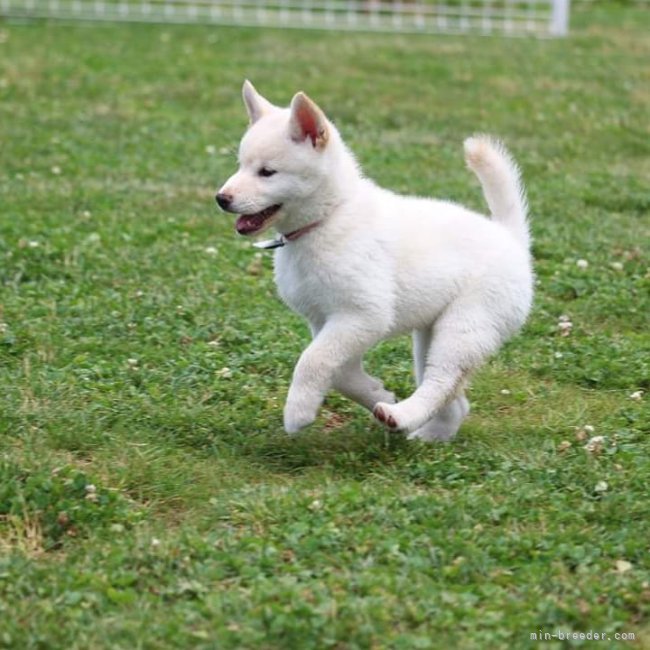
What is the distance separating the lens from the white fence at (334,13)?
1554 centimetres

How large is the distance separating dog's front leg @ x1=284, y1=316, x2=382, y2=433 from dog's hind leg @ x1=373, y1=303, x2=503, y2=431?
0.72 ft

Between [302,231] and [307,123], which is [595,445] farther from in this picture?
[307,123]

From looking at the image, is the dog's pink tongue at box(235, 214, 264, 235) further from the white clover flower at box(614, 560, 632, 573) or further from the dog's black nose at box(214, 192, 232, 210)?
the white clover flower at box(614, 560, 632, 573)

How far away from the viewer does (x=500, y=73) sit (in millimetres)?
12859

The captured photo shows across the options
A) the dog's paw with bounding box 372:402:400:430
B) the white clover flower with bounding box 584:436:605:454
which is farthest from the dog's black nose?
the white clover flower with bounding box 584:436:605:454

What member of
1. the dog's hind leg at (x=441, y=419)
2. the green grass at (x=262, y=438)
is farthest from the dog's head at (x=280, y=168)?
the green grass at (x=262, y=438)

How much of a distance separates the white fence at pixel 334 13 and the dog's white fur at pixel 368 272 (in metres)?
10.8

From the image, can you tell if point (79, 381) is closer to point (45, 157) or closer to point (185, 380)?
point (185, 380)

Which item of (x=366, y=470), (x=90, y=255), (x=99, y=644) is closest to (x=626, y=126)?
(x=90, y=255)

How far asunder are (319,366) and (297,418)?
7.7 inches

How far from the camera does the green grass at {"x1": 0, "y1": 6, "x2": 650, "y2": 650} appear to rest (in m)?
3.73

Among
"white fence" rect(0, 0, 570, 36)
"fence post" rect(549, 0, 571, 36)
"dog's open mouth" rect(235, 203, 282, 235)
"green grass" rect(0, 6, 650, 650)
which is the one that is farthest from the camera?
"white fence" rect(0, 0, 570, 36)

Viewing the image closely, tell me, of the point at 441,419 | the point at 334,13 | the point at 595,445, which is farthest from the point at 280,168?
the point at 334,13

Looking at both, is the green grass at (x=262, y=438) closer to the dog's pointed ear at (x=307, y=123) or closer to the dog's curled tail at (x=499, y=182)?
the dog's curled tail at (x=499, y=182)
